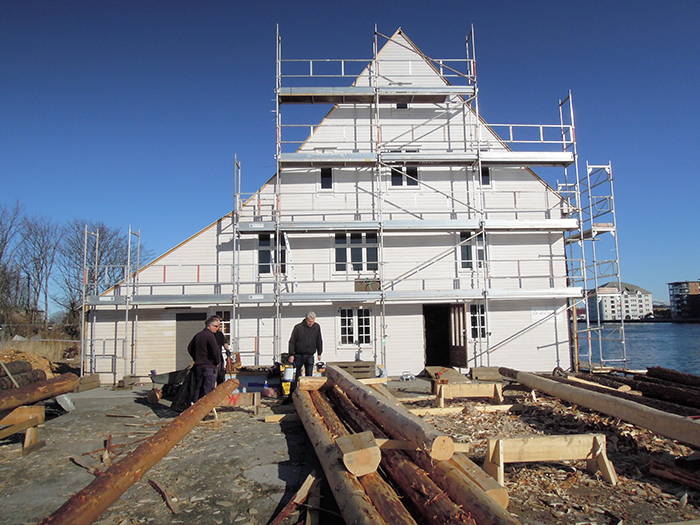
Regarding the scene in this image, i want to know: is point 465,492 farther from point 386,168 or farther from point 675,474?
point 386,168

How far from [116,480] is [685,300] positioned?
379ft

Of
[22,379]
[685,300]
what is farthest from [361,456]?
[685,300]

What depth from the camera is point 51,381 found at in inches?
297

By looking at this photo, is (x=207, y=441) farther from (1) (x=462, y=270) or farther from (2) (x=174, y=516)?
(1) (x=462, y=270)

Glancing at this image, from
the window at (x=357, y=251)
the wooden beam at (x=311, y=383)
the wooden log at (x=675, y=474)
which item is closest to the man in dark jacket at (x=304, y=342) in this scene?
the wooden beam at (x=311, y=383)

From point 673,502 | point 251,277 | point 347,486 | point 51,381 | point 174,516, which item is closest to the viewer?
point 347,486

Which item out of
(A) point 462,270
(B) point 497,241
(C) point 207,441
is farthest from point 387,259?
(C) point 207,441

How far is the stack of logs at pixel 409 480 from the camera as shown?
3492 mm

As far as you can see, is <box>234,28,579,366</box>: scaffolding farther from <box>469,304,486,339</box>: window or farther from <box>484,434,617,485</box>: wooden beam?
<box>484,434,617,485</box>: wooden beam

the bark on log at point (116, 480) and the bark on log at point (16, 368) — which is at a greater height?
the bark on log at point (16, 368)

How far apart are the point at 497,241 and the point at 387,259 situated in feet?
12.7

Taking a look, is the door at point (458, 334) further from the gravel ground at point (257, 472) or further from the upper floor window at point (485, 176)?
the gravel ground at point (257, 472)

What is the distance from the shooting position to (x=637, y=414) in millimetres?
5918

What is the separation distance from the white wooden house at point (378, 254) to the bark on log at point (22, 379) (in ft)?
21.1
